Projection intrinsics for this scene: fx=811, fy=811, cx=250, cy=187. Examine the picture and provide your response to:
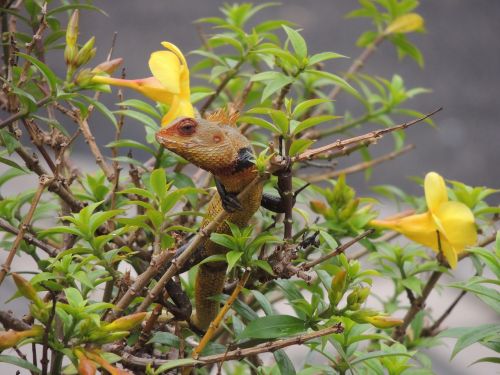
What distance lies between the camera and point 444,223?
50.0 inches

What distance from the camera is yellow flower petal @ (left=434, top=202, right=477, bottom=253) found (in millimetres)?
1254

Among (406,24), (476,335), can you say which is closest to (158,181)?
(476,335)

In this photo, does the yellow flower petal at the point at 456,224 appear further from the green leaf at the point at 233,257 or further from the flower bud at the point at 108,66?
the flower bud at the point at 108,66

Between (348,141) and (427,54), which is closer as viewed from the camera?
(348,141)

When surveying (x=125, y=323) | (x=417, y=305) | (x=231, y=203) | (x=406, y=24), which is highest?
(x=406, y=24)

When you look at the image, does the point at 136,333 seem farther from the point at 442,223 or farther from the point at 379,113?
the point at 379,113

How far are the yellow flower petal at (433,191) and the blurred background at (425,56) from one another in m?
4.12

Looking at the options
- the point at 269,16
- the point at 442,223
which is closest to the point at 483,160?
the point at 269,16

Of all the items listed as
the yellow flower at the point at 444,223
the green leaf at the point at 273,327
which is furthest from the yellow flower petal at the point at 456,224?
the green leaf at the point at 273,327

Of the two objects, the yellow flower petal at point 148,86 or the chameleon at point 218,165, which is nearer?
the chameleon at point 218,165

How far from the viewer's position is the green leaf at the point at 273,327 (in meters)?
1.33

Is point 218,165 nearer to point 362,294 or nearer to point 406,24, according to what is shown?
point 362,294

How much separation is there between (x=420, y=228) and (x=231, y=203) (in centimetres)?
31

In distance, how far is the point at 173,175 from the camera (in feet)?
5.64
